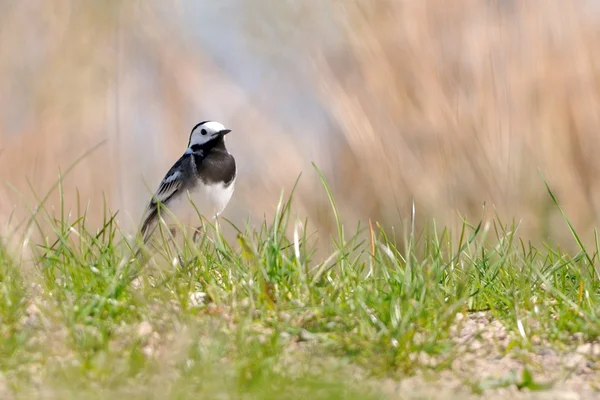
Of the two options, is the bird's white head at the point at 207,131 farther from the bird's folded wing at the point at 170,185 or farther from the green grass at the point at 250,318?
the green grass at the point at 250,318

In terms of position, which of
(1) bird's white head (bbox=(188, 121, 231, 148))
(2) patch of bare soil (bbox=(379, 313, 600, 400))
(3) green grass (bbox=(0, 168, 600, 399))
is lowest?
(2) patch of bare soil (bbox=(379, 313, 600, 400))

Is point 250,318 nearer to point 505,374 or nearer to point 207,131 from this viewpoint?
point 505,374

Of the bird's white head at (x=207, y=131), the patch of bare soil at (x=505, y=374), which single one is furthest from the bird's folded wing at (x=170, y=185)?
the patch of bare soil at (x=505, y=374)

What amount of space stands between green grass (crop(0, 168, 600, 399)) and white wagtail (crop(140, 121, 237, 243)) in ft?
4.63

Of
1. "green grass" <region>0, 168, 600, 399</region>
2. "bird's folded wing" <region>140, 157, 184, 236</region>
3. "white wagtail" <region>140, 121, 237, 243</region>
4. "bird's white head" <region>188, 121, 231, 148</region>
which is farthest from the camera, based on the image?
"bird's white head" <region>188, 121, 231, 148</region>

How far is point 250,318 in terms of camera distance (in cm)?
227

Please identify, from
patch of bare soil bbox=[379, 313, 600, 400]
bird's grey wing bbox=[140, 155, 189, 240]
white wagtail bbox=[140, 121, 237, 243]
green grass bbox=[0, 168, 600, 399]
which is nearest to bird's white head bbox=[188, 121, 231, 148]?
white wagtail bbox=[140, 121, 237, 243]

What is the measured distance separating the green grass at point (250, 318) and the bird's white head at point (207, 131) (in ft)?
5.49

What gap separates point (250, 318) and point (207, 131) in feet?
7.72

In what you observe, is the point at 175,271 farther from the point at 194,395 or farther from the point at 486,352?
the point at 486,352

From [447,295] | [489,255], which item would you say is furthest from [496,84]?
[447,295]

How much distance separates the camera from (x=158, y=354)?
7.04ft

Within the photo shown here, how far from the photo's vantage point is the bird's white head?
14.7 ft

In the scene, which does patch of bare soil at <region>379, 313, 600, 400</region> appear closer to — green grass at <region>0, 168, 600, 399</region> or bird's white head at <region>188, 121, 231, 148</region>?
green grass at <region>0, 168, 600, 399</region>
